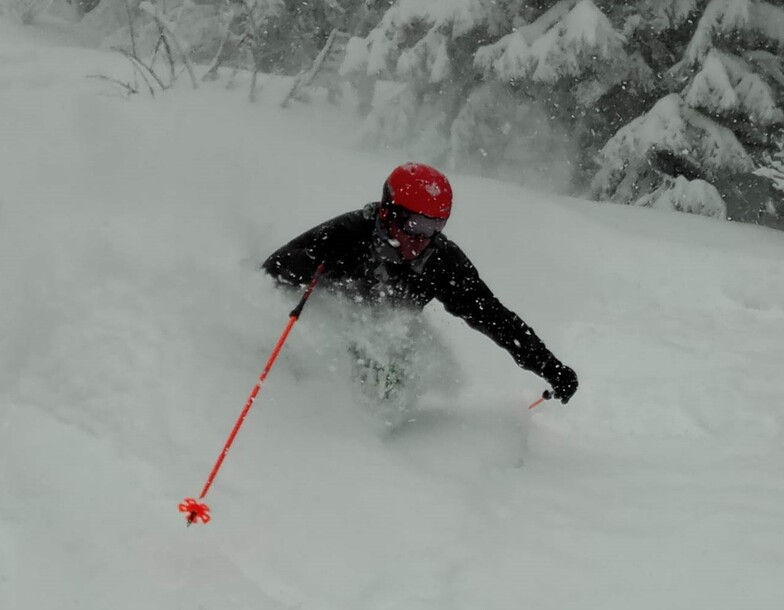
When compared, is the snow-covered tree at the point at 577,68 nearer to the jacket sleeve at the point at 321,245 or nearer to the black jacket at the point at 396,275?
the black jacket at the point at 396,275

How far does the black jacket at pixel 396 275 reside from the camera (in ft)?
15.0

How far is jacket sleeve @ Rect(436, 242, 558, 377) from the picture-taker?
4.73 metres

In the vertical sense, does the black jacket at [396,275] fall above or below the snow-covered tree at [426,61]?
below

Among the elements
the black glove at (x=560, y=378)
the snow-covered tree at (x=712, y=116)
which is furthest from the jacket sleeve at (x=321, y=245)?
the snow-covered tree at (x=712, y=116)

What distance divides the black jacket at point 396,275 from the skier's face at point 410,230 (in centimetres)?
10

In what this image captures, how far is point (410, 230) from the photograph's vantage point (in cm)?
429

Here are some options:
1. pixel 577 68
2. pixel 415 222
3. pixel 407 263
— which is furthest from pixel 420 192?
pixel 577 68

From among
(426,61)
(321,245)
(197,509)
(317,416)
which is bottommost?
(197,509)

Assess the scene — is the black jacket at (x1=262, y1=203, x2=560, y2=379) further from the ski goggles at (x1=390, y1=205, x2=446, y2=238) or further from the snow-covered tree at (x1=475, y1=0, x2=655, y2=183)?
the snow-covered tree at (x1=475, y1=0, x2=655, y2=183)

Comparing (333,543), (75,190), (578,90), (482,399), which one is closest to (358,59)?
(578,90)

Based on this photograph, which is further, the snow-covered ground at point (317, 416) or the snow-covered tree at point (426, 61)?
the snow-covered tree at point (426, 61)

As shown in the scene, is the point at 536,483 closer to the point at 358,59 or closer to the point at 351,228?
the point at 351,228

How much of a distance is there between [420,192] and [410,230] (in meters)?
0.22

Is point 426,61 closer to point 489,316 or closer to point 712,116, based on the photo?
point 712,116
